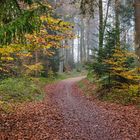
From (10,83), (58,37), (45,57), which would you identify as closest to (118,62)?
(58,37)

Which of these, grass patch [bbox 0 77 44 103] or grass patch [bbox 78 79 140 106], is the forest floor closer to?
grass patch [bbox 78 79 140 106]

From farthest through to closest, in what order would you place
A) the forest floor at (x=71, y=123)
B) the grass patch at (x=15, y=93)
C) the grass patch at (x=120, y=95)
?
1. the grass patch at (x=15, y=93)
2. the grass patch at (x=120, y=95)
3. the forest floor at (x=71, y=123)

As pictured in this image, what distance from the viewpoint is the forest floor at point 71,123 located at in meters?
8.45

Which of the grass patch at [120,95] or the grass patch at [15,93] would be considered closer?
the grass patch at [120,95]

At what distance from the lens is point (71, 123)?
1002 cm

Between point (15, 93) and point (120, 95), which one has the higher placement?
point (15, 93)

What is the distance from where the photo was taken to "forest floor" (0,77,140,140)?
8453 mm

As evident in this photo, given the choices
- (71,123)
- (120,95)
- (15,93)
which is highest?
(15,93)

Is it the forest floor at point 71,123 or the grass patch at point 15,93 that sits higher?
the grass patch at point 15,93

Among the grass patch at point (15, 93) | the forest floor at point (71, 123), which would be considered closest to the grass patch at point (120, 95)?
the forest floor at point (71, 123)

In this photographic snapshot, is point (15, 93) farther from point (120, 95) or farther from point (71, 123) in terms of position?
point (71, 123)

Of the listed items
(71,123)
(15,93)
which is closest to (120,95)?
(15,93)

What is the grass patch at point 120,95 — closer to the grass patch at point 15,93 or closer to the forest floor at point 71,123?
the forest floor at point 71,123

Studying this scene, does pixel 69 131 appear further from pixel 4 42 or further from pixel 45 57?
pixel 45 57
